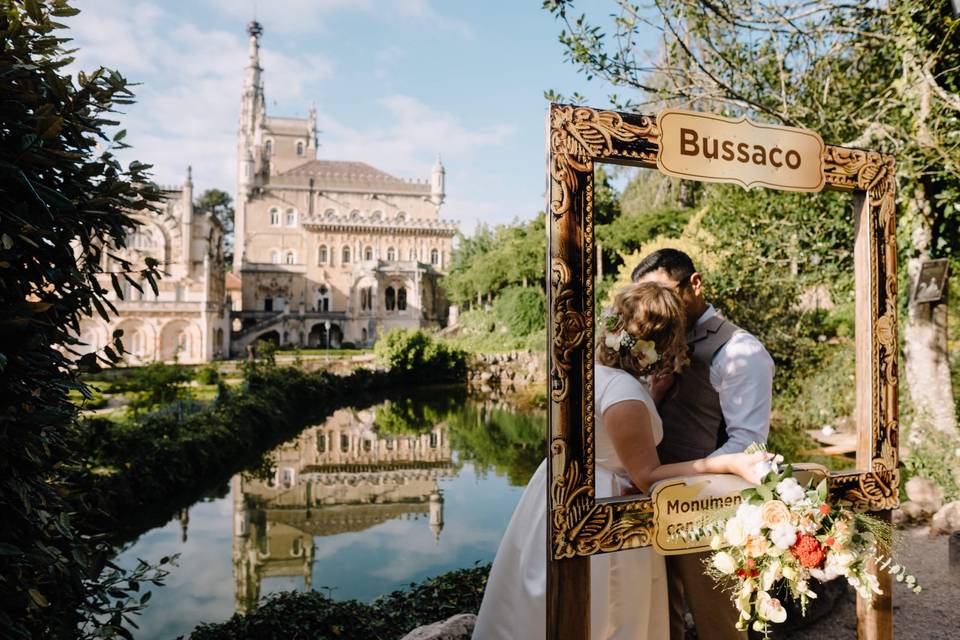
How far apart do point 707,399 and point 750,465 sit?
14.8 inches

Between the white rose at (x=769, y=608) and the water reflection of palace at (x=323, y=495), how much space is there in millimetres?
4571

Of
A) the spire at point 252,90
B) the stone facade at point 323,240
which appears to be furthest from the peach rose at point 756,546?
the spire at point 252,90

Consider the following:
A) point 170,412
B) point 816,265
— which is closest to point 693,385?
point 816,265

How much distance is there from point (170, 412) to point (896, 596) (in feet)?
31.8

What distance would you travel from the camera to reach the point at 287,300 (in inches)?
1587

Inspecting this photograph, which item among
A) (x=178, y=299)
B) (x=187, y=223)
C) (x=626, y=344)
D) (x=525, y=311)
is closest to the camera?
(x=626, y=344)

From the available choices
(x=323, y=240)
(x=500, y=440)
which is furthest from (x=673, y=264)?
(x=323, y=240)

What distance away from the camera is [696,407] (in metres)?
2.40

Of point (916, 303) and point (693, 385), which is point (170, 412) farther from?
point (916, 303)

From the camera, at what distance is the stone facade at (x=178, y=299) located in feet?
90.2

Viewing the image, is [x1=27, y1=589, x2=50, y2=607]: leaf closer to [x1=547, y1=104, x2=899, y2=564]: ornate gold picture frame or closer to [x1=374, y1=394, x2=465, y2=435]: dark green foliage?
[x1=547, y1=104, x2=899, y2=564]: ornate gold picture frame

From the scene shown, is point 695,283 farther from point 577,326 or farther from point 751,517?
point 751,517

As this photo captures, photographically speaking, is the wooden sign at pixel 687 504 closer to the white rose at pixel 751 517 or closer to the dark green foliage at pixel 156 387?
the white rose at pixel 751 517

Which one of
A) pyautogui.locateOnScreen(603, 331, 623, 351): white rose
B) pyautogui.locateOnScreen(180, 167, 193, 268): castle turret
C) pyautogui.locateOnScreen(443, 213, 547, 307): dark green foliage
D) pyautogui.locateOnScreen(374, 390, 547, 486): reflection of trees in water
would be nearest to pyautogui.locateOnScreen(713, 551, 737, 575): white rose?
pyautogui.locateOnScreen(603, 331, 623, 351): white rose
